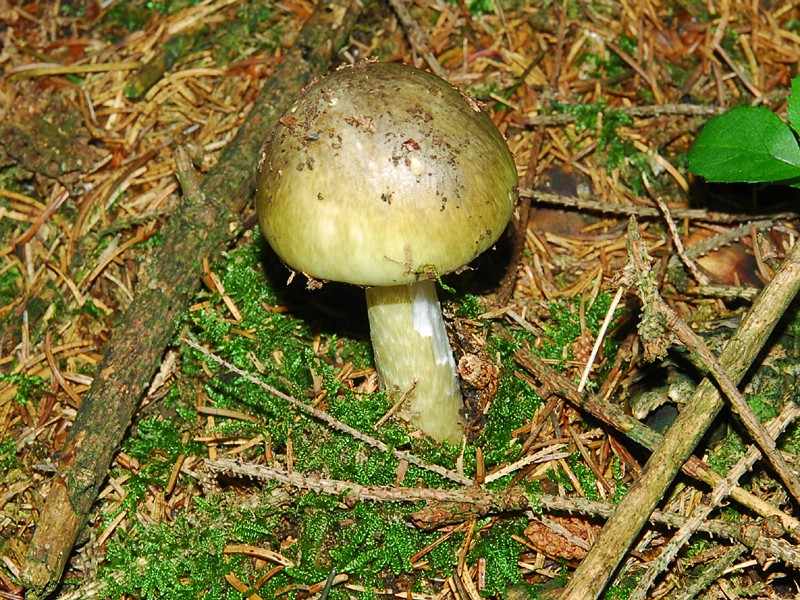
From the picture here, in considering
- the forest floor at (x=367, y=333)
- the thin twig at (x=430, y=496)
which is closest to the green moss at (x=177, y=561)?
the forest floor at (x=367, y=333)

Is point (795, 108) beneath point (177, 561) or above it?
above

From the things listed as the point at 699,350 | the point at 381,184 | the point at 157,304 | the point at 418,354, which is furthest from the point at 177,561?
the point at 699,350

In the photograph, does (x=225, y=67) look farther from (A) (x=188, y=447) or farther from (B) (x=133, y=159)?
(A) (x=188, y=447)

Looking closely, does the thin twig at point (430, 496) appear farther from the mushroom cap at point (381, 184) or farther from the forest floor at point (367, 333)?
the mushroom cap at point (381, 184)

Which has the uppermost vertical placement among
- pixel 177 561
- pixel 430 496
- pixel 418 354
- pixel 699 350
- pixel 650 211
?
pixel 699 350

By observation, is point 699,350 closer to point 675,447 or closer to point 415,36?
point 675,447

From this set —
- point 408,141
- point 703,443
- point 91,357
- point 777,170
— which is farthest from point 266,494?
point 777,170
